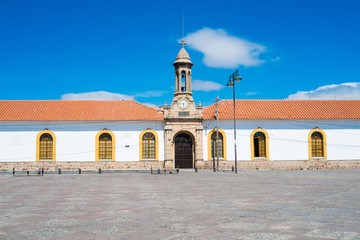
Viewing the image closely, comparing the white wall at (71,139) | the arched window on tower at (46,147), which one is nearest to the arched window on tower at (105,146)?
the white wall at (71,139)

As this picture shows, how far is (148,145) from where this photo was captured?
3231cm

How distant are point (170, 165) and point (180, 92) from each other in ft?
22.2

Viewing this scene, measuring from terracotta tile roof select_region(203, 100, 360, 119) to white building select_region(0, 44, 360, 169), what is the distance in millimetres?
154

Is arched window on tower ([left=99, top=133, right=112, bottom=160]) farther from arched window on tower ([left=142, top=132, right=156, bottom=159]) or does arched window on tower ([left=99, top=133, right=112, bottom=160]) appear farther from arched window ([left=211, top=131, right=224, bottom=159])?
arched window ([left=211, top=131, right=224, bottom=159])

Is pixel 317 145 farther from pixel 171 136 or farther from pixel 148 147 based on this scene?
pixel 148 147

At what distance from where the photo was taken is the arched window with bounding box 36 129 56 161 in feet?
105

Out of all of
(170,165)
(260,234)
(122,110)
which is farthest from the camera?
(122,110)

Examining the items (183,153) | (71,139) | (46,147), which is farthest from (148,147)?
(46,147)

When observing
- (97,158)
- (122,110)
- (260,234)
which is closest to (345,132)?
(122,110)

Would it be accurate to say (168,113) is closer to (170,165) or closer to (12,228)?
(170,165)

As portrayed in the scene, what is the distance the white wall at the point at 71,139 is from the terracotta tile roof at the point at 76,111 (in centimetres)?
48

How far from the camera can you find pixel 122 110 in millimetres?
33906

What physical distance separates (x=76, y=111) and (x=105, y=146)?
459 cm

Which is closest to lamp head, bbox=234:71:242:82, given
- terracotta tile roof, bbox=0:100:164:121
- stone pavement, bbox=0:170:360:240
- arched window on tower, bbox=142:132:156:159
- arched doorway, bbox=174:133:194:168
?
arched doorway, bbox=174:133:194:168
